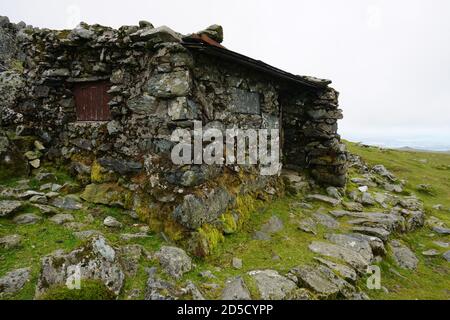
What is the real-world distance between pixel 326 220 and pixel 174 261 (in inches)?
220

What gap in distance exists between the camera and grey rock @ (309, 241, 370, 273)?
7.34 metres

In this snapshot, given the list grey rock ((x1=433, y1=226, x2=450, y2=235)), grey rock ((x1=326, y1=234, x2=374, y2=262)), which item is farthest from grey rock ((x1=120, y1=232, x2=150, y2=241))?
grey rock ((x1=433, y1=226, x2=450, y2=235))

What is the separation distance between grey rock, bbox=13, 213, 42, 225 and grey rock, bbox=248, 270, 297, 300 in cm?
476

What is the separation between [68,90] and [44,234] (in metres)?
4.61

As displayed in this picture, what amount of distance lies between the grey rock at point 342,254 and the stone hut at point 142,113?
2.12 m

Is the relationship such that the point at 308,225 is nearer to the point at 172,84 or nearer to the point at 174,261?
the point at 174,261

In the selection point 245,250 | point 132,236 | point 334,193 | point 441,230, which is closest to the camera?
point 132,236

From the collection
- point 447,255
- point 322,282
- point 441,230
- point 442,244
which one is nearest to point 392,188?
point 441,230

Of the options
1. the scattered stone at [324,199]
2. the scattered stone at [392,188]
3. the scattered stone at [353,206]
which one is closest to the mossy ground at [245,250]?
the scattered stone at [324,199]

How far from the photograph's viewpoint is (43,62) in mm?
9023

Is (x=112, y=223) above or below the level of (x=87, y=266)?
above

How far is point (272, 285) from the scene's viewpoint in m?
5.91

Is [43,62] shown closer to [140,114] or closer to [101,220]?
[140,114]
